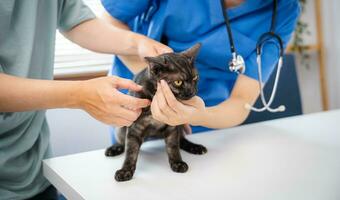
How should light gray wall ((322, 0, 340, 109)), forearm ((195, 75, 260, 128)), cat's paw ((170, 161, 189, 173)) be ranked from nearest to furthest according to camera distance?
cat's paw ((170, 161, 189, 173))
forearm ((195, 75, 260, 128))
light gray wall ((322, 0, 340, 109))

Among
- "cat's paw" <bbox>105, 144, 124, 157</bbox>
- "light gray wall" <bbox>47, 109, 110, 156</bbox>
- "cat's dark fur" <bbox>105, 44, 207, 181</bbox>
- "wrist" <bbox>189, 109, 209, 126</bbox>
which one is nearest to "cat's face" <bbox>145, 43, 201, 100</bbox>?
"cat's dark fur" <bbox>105, 44, 207, 181</bbox>

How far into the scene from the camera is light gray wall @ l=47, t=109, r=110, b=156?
56.0 inches

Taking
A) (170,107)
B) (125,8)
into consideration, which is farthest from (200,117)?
(125,8)

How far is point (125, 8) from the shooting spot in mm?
1018

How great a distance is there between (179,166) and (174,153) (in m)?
0.05

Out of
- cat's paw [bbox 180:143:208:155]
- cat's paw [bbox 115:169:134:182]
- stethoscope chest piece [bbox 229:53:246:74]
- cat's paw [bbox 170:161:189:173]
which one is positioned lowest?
cat's paw [bbox 180:143:208:155]

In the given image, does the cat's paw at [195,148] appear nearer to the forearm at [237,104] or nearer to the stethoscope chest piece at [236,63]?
the forearm at [237,104]

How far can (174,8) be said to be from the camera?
981 millimetres

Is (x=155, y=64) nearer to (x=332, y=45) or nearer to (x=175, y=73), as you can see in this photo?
(x=175, y=73)

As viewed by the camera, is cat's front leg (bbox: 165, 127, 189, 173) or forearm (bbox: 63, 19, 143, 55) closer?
cat's front leg (bbox: 165, 127, 189, 173)

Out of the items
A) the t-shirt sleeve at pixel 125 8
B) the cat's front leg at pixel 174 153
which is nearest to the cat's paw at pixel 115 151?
the cat's front leg at pixel 174 153

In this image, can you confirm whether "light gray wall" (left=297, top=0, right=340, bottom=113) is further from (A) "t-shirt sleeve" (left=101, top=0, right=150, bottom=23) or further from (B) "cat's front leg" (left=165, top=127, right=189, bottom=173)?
(B) "cat's front leg" (left=165, top=127, right=189, bottom=173)

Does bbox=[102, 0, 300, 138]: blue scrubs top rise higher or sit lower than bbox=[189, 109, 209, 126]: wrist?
higher

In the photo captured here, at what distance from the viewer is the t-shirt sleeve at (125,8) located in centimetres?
100
